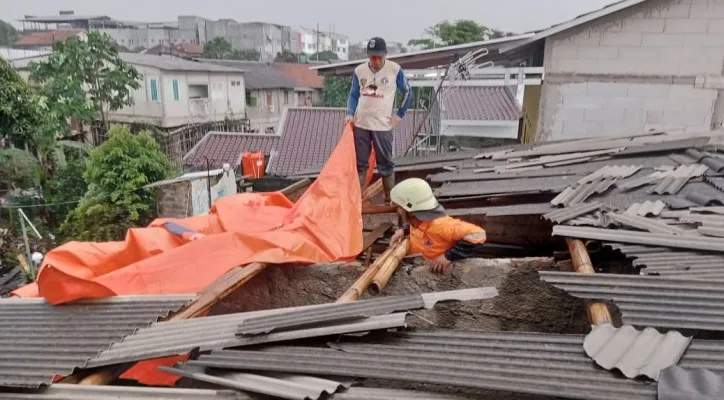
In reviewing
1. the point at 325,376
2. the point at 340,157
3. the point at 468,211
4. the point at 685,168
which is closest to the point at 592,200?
the point at 468,211

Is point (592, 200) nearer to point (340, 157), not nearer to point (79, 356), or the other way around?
point (340, 157)

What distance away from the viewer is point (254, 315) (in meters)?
2.73

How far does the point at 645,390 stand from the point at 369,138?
4.61m

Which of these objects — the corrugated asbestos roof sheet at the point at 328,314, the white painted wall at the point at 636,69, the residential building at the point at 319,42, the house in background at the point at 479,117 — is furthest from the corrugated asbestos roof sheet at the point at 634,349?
the residential building at the point at 319,42

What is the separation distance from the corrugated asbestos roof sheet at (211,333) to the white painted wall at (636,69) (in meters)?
8.86

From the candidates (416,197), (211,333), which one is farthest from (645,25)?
(211,333)

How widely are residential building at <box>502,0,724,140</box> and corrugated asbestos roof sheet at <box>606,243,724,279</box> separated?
25.4 ft

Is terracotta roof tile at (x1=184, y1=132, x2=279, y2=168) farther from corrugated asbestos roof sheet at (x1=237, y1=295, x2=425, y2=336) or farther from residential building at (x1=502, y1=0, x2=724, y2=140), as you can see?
corrugated asbestos roof sheet at (x1=237, y1=295, x2=425, y2=336)

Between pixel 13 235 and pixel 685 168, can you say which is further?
pixel 13 235

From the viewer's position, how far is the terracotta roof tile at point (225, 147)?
17.7m

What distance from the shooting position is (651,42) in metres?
9.75

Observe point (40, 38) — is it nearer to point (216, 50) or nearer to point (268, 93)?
point (216, 50)

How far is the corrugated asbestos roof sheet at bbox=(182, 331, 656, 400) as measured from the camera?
1.78 meters

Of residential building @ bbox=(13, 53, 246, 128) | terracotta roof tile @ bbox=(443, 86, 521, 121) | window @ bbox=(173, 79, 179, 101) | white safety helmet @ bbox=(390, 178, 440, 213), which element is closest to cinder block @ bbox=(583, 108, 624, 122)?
terracotta roof tile @ bbox=(443, 86, 521, 121)
